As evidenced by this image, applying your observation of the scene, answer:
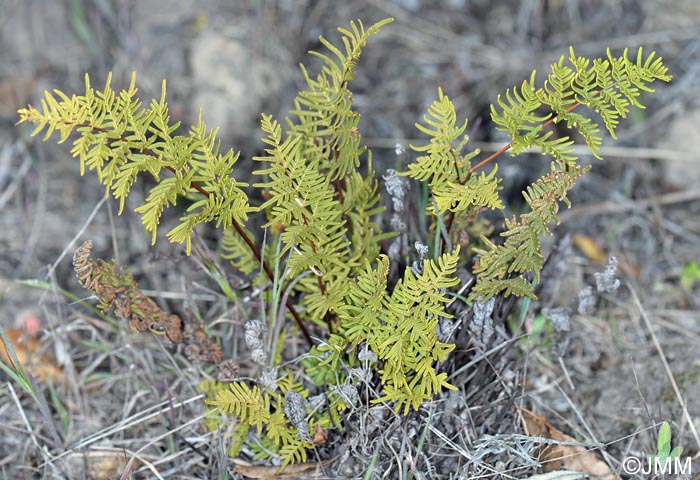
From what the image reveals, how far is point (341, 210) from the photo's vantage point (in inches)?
66.2

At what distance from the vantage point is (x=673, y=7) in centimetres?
345

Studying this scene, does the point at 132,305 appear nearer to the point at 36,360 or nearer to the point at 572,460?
the point at 36,360

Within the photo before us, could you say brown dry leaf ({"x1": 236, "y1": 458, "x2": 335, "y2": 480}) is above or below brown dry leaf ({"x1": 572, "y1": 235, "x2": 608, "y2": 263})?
above

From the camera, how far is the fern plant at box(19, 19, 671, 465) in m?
1.46

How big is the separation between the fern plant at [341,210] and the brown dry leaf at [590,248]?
99 centimetres

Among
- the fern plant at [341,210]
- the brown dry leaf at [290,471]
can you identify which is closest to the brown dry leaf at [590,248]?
Result: the fern plant at [341,210]

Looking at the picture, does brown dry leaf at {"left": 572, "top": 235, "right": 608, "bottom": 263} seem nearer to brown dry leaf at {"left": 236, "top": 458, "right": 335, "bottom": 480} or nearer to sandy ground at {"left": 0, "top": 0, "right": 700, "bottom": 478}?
sandy ground at {"left": 0, "top": 0, "right": 700, "bottom": 478}

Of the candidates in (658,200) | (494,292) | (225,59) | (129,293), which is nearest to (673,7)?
(658,200)

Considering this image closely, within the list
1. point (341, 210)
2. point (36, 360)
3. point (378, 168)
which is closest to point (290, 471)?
point (341, 210)

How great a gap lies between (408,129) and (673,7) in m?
1.44

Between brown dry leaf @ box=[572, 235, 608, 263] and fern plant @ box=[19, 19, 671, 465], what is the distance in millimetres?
985

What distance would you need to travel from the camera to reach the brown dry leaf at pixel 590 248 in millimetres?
2742

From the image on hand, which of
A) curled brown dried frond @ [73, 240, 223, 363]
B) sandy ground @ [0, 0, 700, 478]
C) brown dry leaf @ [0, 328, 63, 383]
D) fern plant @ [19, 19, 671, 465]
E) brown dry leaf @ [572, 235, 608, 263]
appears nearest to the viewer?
fern plant @ [19, 19, 671, 465]

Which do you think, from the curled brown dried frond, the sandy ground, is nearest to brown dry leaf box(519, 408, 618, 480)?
the sandy ground
